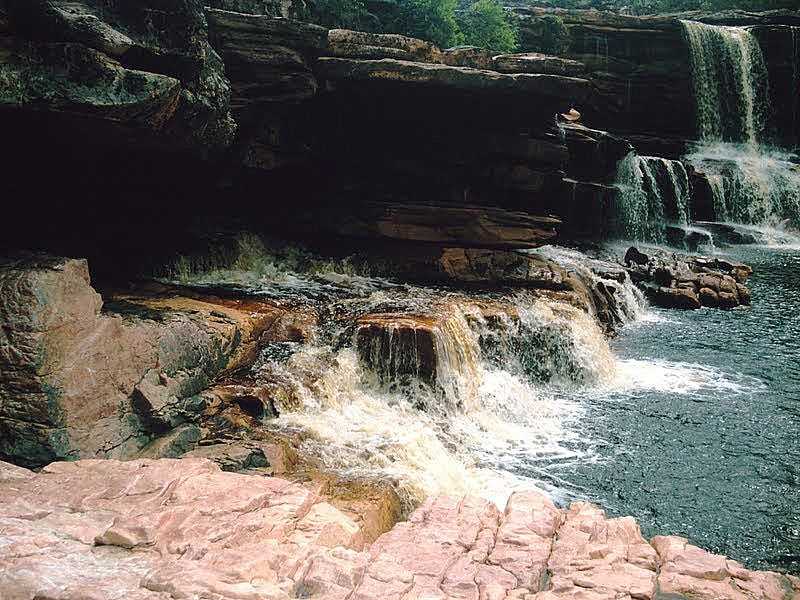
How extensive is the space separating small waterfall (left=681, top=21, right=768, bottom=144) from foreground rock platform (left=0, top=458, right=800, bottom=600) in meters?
27.5

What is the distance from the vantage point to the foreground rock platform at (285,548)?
4473mm

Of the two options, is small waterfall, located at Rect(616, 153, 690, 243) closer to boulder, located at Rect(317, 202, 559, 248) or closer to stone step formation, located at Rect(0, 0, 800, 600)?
stone step formation, located at Rect(0, 0, 800, 600)

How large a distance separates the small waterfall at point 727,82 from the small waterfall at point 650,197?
6.01 metres

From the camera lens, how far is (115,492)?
19.5 ft

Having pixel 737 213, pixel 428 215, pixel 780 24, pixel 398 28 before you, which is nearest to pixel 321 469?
pixel 428 215

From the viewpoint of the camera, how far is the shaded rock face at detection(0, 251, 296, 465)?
7641mm

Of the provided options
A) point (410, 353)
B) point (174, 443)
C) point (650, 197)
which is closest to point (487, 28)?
point (650, 197)

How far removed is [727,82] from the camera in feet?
96.0

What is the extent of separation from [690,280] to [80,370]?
16.5 meters

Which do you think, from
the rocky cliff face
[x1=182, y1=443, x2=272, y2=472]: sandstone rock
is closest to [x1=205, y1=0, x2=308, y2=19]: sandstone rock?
[x1=182, y1=443, x2=272, y2=472]: sandstone rock

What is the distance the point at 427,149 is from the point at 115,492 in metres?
12.9

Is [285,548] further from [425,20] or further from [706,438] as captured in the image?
[425,20]

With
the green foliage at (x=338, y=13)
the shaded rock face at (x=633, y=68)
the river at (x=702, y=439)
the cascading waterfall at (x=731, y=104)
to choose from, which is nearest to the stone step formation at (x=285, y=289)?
the river at (x=702, y=439)

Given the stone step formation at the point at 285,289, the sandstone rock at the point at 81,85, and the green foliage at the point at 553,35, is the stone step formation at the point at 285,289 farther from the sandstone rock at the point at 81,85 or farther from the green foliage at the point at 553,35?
the green foliage at the point at 553,35
